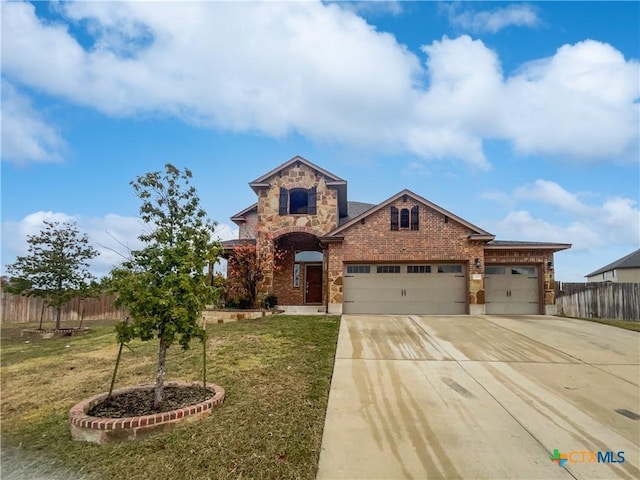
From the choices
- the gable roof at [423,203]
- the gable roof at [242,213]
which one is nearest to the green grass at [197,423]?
the gable roof at [423,203]

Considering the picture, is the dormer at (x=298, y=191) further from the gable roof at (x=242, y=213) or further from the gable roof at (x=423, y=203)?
the gable roof at (x=423, y=203)

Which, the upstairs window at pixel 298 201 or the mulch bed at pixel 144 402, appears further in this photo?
the upstairs window at pixel 298 201

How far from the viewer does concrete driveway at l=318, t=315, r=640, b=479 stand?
→ 4023 mm

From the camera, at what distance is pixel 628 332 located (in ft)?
39.7

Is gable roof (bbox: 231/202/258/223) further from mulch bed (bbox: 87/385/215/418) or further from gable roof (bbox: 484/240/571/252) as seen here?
mulch bed (bbox: 87/385/215/418)

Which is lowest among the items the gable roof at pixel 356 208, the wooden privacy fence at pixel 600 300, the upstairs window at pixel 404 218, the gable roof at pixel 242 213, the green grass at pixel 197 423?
the green grass at pixel 197 423

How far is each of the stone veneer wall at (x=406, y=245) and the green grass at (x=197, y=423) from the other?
231 inches

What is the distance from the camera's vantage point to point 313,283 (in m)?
18.9

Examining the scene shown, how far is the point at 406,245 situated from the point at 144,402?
486 inches

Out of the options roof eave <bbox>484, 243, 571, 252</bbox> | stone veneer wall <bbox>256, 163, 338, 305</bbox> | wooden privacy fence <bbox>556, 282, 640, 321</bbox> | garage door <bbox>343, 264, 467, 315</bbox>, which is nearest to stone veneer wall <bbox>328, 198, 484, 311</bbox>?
garage door <bbox>343, 264, 467, 315</bbox>

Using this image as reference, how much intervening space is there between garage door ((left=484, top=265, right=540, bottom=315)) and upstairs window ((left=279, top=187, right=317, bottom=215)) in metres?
8.40

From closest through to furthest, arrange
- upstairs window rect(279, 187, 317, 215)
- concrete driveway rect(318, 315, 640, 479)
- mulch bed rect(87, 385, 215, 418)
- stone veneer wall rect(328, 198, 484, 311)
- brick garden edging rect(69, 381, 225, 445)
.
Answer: concrete driveway rect(318, 315, 640, 479), brick garden edging rect(69, 381, 225, 445), mulch bed rect(87, 385, 215, 418), stone veneer wall rect(328, 198, 484, 311), upstairs window rect(279, 187, 317, 215)

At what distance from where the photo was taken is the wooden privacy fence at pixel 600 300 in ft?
57.6

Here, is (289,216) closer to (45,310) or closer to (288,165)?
(288,165)
